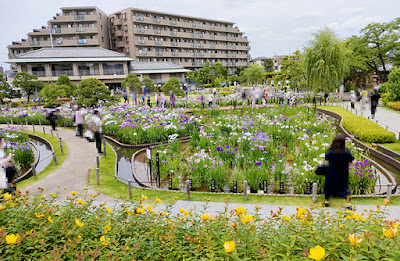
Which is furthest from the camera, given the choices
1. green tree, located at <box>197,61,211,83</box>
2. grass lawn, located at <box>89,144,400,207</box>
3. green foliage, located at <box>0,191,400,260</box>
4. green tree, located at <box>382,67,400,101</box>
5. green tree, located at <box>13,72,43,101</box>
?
green tree, located at <box>197,61,211,83</box>

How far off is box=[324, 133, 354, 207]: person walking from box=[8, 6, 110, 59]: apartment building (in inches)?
2039

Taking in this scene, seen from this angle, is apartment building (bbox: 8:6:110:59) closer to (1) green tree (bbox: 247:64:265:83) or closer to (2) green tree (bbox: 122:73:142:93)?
(2) green tree (bbox: 122:73:142:93)

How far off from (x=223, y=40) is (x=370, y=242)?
67.9 m

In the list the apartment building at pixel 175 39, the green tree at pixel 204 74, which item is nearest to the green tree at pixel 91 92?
the green tree at pixel 204 74

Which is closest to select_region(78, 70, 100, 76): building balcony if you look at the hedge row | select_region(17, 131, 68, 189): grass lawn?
select_region(17, 131, 68, 189): grass lawn

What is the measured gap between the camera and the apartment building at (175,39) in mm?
50156

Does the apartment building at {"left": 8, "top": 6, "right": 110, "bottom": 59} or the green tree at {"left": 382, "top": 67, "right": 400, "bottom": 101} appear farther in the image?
the apartment building at {"left": 8, "top": 6, "right": 110, "bottom": 59}

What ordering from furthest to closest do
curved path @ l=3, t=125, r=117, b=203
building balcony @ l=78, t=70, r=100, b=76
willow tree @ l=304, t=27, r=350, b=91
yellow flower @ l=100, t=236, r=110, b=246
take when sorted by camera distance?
building balcony @ l=78, t=70, r=100, b=76, willow tree @ l=304, t=27, r=350, b=91, curved path @ l=3, t=125, r=117, b=203, yellow flower @ l=100, t=236, r=110, b=246

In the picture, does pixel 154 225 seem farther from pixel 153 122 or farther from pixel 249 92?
pixel 249 92

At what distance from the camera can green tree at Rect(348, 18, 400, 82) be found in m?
31.6

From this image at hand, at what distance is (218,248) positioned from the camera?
253 centimetres

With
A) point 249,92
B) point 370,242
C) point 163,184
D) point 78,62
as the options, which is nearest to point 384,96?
point 249,92

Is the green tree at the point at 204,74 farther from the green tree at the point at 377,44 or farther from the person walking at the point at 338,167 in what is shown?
the person walking at the point at 338,167

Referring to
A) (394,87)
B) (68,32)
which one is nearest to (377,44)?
(394,87)
